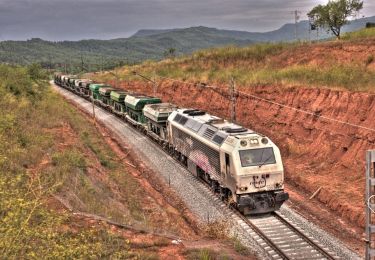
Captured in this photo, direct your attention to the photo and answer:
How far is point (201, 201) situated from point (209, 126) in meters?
4.81

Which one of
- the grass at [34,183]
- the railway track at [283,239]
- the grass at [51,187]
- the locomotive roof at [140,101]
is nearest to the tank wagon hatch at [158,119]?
the locomotive roof at [140,101]

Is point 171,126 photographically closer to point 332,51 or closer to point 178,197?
point 178,197

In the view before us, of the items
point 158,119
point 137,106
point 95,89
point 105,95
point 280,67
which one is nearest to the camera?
point 158,119

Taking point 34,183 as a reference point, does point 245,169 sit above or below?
below

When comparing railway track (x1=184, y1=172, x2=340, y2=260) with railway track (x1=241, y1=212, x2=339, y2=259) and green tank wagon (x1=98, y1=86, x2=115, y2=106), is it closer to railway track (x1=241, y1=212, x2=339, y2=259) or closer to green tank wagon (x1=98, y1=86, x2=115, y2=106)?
railway track (x1=241, y1=212, x2=339, y2=259)

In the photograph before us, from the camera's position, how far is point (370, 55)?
36.5 metres

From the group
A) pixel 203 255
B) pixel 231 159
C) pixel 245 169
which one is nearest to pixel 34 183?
pixel 203 255

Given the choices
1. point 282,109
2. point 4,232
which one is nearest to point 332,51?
point 282,109

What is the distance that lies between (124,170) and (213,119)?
8417 mm

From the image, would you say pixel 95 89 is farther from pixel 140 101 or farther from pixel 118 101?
pixel 140 101

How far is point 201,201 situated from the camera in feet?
82.0

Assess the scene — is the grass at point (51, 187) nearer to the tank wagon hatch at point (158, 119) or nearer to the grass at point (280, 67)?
the tank wagon hatch at point (158, 119)

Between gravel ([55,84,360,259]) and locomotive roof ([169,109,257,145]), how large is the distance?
355cm

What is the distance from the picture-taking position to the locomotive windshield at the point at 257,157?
22.0 meters
